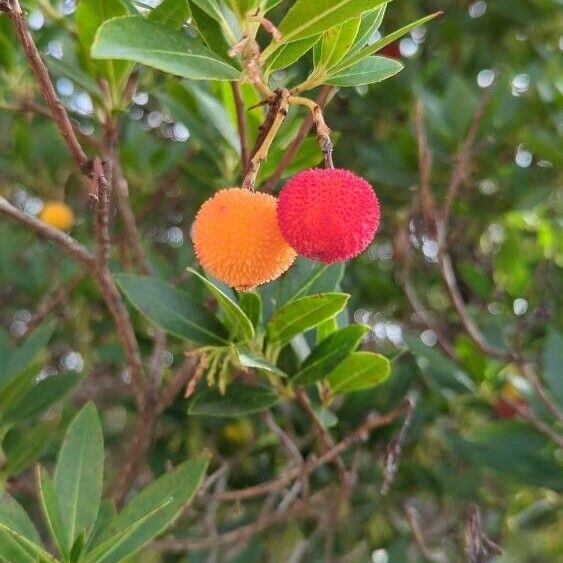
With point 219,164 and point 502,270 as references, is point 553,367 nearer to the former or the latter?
point 502,270

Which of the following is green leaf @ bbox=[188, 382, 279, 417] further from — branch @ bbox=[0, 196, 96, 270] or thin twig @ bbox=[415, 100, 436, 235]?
thin twig @ bbox=[415, 100, 436, 235]

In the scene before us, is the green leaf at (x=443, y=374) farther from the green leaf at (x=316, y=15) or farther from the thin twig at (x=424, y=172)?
the green leaf at (x=316, y=15)

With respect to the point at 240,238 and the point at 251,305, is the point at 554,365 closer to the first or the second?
the point at 251,305

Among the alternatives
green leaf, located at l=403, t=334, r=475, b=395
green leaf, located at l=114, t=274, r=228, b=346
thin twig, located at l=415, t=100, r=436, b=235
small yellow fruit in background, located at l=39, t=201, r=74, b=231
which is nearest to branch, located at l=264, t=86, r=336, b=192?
green leaf, located at l=114, t=274, r=228, b=346

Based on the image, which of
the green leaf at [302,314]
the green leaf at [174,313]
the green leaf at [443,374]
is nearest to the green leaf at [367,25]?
the green leaf at [302,314]

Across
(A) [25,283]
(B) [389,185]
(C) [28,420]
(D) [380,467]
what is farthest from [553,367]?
(A) [25,283]

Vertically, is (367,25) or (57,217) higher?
(367,25)

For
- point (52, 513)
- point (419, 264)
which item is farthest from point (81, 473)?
point (419, 264)
